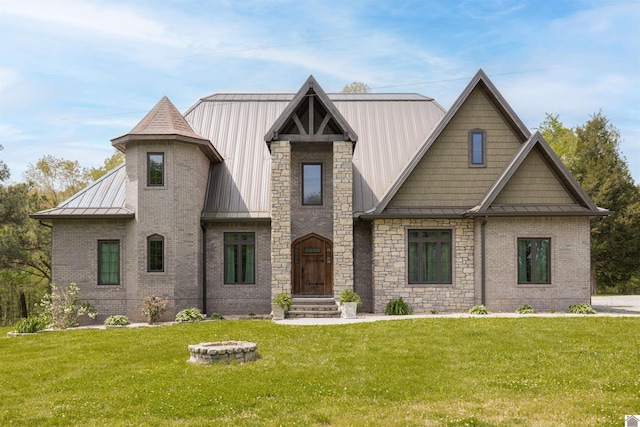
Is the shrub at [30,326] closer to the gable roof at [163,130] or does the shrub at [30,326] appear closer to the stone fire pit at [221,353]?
the gable roof at [163,130]

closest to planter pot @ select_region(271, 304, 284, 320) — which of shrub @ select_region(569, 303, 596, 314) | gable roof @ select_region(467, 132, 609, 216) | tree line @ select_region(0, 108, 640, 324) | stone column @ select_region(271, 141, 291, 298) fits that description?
stone column @ select_region(271, 141, 291, 298)

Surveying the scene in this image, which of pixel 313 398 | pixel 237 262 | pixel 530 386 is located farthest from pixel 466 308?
pixel 313 398

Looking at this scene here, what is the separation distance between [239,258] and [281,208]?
9.47ft

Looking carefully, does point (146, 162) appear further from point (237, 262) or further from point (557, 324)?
point (557, 324)

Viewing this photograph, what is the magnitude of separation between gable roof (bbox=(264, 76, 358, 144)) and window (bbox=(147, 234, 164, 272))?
500 cm

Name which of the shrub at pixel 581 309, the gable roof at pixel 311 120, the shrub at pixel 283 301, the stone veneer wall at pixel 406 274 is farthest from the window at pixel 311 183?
the shrub at pixel 581 309

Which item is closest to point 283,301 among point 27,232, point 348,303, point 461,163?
point 348,303

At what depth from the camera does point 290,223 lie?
1917 cm

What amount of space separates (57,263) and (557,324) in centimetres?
1602

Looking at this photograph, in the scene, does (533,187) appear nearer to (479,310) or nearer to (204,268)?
(479,310)

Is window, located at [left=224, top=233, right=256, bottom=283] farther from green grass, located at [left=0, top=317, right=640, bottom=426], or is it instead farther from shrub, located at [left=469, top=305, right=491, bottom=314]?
shrub, located at [left=469, top=305, right=491, bottom=314]

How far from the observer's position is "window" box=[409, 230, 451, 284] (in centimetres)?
1897

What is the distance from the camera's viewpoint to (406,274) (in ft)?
61.8

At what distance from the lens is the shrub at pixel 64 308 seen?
1733 centimetres
